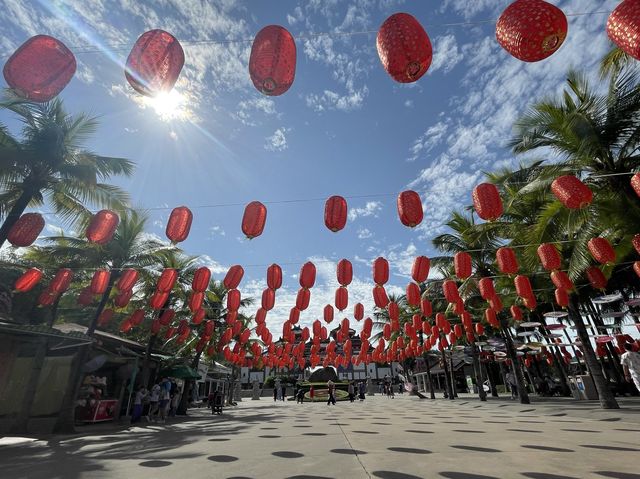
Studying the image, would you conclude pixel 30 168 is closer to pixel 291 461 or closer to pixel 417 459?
pixel 291 461

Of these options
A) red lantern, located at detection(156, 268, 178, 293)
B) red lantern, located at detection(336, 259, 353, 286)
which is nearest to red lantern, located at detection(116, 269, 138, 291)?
red lantern, located at detection(156, 268, 178, 293)

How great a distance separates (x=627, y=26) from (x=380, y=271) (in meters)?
9.23

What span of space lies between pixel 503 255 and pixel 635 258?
9.43 metres

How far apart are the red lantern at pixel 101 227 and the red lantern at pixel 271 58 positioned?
21.9ft

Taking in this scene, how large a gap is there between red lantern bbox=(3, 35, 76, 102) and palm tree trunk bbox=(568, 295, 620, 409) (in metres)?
17.1

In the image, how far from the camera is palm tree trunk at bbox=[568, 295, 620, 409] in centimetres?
1287

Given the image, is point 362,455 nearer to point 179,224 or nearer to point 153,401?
point 179,224

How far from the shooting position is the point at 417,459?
5477mm

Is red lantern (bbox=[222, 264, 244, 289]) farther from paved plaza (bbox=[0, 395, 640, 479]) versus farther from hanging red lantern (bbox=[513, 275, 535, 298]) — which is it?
hanging red lantern (bbox=[513, 275, 535, 298])

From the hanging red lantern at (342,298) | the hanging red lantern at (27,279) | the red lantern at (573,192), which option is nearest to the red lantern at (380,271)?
the hanging red lantern at (342,298)

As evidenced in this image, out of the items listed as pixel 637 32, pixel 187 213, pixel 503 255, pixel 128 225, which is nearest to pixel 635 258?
pixel 503 255

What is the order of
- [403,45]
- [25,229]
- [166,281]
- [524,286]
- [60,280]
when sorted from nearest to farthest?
[403,45] < [25,229] < [60,280] < [524,286] < [166,281]

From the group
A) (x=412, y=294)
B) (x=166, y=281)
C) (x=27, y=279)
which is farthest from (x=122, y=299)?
(x=412, y=294)

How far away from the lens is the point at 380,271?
12.4m
